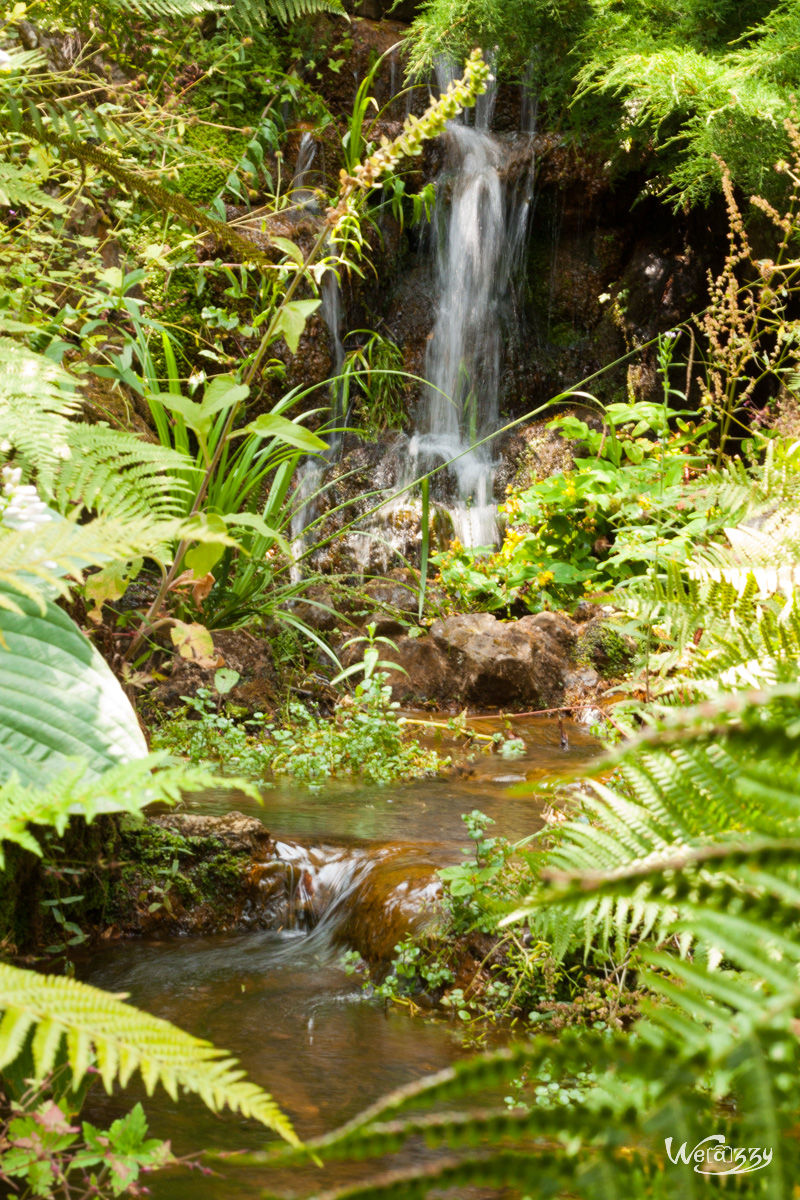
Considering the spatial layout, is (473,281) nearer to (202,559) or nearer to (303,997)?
(202,559)

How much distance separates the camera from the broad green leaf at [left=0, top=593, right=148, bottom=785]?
3.03 ft

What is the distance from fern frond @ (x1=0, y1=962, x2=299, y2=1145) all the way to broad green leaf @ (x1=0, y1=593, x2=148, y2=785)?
49cm

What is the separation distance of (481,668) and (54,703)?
3.59m

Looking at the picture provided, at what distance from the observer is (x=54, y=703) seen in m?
0.98

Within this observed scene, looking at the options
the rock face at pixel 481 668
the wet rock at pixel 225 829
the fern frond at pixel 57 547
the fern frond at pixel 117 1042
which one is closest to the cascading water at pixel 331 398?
the rock face at pixel 481 668

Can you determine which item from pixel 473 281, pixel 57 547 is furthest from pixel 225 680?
pixel 473 281

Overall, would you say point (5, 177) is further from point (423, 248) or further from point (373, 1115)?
point (423, 248)

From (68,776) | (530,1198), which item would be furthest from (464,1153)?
(530,1198)

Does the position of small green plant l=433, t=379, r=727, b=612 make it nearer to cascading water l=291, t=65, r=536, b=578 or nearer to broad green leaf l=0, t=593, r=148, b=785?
cascading water l=291, t=65, r=536, b=578

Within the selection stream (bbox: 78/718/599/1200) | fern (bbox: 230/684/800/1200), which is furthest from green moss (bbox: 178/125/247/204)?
fern (bbox: 230/684/800/1200)

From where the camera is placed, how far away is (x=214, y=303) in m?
5.95

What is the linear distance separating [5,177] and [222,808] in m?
1.89

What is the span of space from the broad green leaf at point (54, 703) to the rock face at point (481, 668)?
3504 mm

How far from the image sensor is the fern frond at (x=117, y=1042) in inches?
15.6
